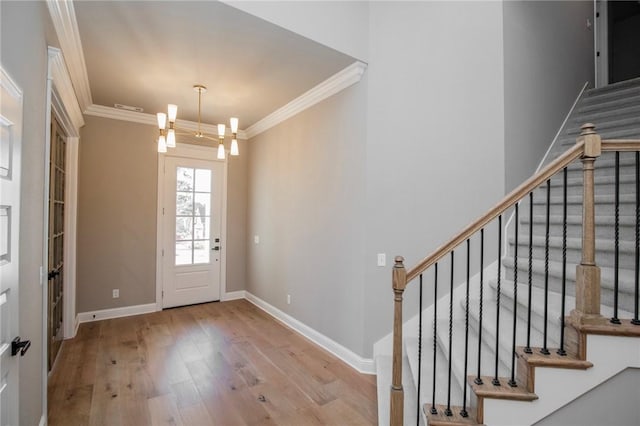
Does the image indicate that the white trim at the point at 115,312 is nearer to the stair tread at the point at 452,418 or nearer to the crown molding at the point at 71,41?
the crown molding at the point at 71,41

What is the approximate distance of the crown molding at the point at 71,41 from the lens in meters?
2.09

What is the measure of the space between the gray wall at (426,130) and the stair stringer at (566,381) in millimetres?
1213

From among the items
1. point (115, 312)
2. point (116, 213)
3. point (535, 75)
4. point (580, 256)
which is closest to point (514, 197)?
point (580, 256)

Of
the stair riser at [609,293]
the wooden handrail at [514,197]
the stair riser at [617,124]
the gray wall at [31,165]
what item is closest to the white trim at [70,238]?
the gray wall at [31,165]


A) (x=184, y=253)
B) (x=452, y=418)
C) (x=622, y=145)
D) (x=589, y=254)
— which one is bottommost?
(x=452, y=418)

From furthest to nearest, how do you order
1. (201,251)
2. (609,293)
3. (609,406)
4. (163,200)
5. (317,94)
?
1. (201,251)
2. (163,200)
3. (317,94)
4. (609,293)
5. (609,406)

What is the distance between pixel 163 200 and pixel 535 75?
194 inches

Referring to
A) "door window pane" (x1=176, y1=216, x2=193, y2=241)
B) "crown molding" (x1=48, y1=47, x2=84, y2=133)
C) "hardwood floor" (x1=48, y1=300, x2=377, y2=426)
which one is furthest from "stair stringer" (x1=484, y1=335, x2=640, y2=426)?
"door window pane" (x1=176, y1=216, x2=193, y2=241)

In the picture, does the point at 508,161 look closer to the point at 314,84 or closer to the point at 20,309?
the point at 314,84

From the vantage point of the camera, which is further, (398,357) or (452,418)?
(398,357)

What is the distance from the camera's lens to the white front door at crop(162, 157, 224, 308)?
462cm

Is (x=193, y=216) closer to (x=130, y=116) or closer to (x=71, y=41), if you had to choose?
(x=130, y=116)

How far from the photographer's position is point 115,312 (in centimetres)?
422

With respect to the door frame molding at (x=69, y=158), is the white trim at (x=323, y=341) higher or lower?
lower
